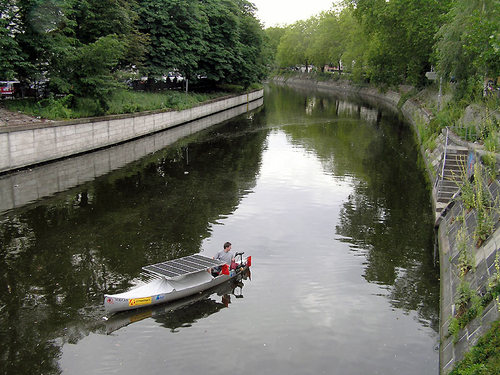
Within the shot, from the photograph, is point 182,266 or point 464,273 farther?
point 182,266

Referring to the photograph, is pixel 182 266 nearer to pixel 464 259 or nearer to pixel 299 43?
pixel 464 259

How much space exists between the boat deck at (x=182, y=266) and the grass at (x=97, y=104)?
20438mm

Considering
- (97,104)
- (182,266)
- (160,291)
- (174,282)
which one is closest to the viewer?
(160,291)

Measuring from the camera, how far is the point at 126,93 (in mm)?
42000

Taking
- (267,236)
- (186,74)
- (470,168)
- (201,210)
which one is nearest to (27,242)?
(201,210)

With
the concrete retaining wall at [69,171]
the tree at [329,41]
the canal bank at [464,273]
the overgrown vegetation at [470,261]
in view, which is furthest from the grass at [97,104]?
the tree at [329,41]

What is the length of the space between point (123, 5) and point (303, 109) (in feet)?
110

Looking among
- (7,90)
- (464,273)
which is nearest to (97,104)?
(7,90)

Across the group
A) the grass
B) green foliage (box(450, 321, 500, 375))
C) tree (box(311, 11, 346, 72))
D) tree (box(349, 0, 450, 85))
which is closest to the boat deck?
green foliage (box(450, 321, 500, 375))

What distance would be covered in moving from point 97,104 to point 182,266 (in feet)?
81.4

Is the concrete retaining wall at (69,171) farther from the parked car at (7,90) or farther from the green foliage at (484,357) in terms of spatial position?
the green foliage at (484,357)

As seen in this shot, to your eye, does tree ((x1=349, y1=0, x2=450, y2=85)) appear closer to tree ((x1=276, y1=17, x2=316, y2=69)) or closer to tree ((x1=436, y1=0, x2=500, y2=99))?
tree ((x1=436, y1=0, x2=500, y2=99))

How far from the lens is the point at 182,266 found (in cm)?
1397

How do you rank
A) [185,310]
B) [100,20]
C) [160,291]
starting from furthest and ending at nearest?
[100,20] < [185,310] < [160,291]
